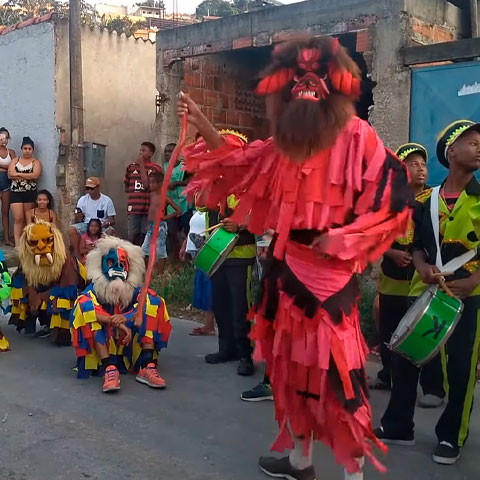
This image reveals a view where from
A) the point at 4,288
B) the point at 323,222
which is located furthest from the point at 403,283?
the point at 4,288

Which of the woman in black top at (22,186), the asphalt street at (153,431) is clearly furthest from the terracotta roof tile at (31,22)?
the asphalt street at (153,431)

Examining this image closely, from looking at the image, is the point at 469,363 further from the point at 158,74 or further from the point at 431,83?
the point at 158,74

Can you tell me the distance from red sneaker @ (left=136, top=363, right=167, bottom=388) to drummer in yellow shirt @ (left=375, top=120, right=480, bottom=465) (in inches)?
73.1

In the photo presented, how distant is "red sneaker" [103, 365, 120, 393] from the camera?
452cm

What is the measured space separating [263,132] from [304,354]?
24.1 ft

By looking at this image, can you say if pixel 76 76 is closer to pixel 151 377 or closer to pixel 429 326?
pixel 151 377

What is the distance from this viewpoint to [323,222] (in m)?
2.67

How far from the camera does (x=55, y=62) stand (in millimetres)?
10375

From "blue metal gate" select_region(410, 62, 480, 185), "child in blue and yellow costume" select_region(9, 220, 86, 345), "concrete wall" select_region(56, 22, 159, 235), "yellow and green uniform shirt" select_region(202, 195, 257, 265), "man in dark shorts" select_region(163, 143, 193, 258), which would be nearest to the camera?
"yellow and green uniform shirt" select_region(202, 195, 257, 265)

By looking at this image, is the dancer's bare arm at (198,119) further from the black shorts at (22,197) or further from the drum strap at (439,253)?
the black shorts at (22,197)

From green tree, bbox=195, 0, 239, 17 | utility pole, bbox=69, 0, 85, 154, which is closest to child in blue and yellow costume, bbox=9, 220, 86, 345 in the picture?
utility pole, bbox=69, 0, 85, 154

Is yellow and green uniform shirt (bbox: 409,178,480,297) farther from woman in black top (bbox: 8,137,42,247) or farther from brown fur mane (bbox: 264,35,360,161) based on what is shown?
woman in black top (bbox: 8,137,42,247)

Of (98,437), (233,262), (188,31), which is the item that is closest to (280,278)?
(98,437)

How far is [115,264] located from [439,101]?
3644mm
